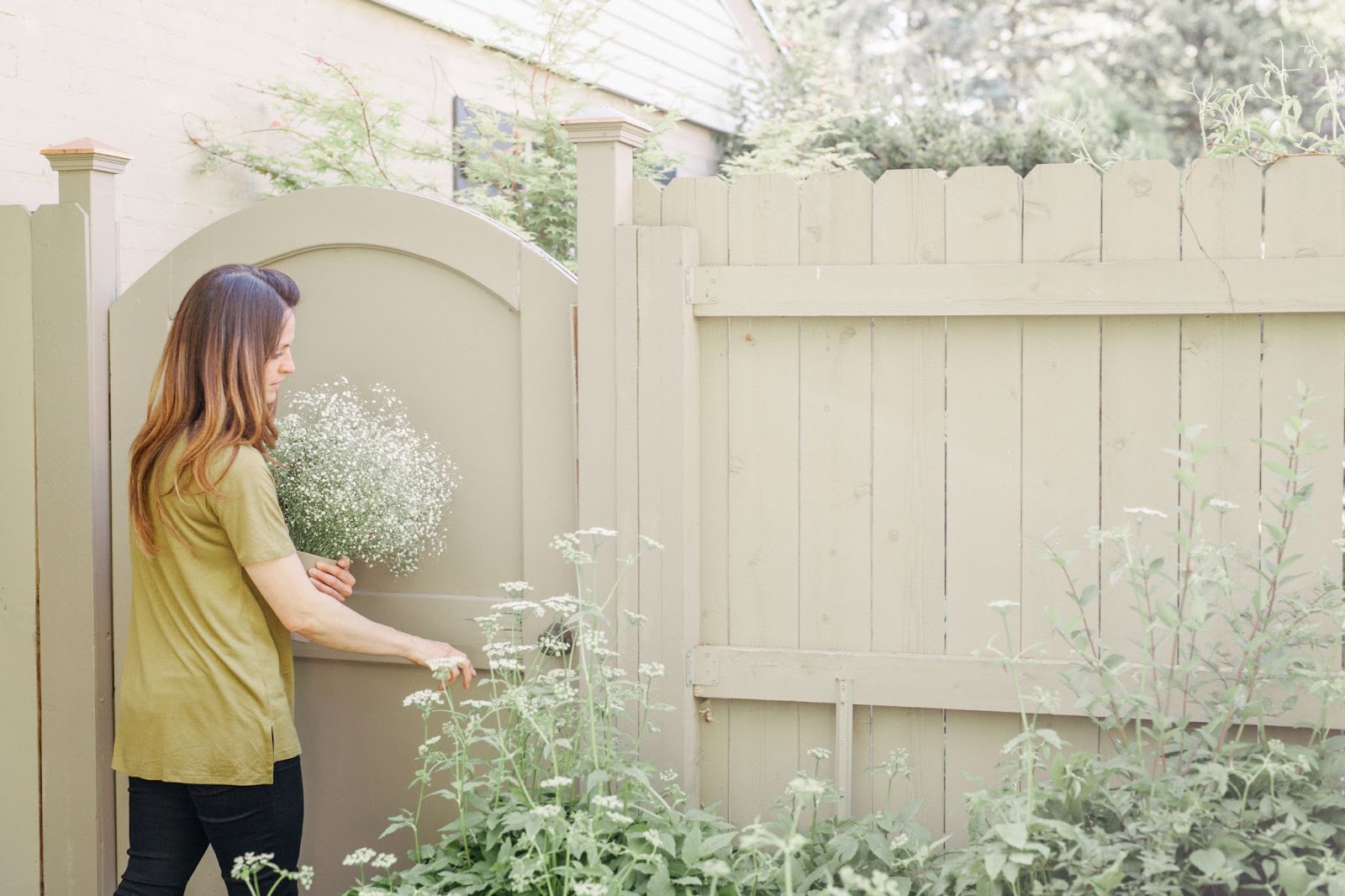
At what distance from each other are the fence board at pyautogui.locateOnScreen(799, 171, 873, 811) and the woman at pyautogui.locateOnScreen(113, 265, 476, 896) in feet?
2.71

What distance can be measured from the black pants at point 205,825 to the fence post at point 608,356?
0.83 m

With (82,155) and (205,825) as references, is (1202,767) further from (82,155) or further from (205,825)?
(82,155)

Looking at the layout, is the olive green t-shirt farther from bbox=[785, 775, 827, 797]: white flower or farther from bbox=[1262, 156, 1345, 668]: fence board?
bbox=[1262, 156, 1345, 668]: fence board

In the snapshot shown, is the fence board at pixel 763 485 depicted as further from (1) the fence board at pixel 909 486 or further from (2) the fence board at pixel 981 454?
(2) the fence board at pixel 981 454

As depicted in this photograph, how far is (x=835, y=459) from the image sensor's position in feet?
9.06

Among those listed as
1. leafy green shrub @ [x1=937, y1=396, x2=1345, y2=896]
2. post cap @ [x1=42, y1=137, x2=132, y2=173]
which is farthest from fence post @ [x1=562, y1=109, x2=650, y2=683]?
post cap @ [x1=42, y1=137, x2=132, y2=173]

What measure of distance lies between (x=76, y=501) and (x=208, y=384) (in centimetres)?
97

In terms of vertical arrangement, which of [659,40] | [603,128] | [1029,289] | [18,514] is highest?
[659,40]

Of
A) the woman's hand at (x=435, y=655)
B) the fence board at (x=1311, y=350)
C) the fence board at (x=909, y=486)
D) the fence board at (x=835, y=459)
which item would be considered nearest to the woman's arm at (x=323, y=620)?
the woman's hand at (x=435, y=655)

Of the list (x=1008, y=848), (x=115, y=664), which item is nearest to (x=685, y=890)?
(x=1008, y=848)

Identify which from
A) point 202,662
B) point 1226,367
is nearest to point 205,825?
point 202,662

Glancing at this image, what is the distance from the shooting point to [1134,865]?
207cm

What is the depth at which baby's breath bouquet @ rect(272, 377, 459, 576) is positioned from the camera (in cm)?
277

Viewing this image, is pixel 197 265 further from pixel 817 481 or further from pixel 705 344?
pixel 817 481
